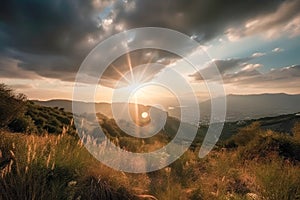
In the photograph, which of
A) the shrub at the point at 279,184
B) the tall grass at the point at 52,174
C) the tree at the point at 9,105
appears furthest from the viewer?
the tree at the point at 9,105

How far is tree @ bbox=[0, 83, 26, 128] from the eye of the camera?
1391 centimetres

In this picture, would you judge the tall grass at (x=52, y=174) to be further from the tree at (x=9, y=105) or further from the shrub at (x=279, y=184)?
the tree at (x=9, y=105)

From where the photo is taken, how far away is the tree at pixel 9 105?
45.6ft

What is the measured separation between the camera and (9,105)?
14.4 metres

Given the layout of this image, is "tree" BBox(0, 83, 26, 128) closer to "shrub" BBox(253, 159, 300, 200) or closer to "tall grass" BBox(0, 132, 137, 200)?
"tall grass" BBox(0, 132, 137, 200)

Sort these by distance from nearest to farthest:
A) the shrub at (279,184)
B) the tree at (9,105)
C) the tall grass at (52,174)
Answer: the tall grass at (52,174) → the shrub at (279,184) → the tree at (9,105)

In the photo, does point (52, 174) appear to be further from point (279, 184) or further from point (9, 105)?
point (9, 105)

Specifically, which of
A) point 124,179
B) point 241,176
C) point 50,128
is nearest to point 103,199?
point 124,179

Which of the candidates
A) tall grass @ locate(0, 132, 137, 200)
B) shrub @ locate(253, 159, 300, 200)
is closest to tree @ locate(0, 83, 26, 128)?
tall grass @ locate(0, 132, 137, 200)

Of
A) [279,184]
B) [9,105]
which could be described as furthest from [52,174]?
[9,105]

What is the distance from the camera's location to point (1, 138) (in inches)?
257

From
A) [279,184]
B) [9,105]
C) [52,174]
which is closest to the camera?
[52,174]

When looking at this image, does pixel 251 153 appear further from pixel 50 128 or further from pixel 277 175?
pixel 50 128

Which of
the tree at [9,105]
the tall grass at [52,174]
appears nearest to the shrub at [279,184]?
the tall grass at [52,174]
